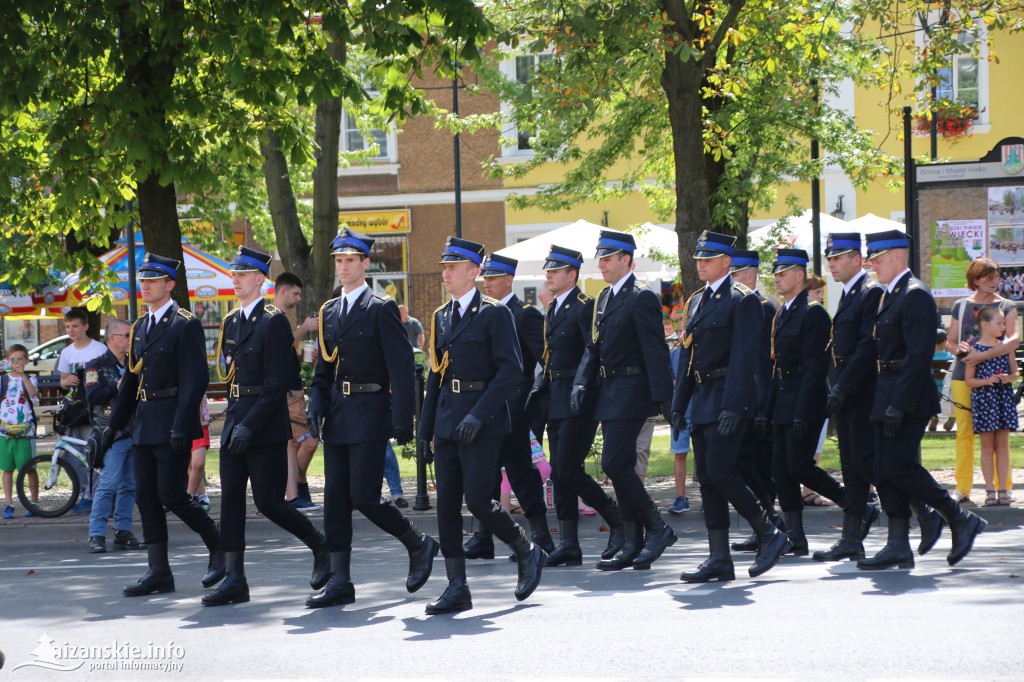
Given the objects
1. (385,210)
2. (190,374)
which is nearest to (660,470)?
(190,374)

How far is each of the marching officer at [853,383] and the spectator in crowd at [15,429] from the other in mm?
7821

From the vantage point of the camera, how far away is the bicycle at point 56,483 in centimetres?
1315

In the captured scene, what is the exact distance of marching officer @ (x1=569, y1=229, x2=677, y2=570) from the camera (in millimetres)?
8969

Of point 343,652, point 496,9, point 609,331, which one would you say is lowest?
point 343,652

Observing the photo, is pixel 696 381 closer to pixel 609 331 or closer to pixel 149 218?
pixel 609 331

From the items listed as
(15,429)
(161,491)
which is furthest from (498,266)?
(15,429)

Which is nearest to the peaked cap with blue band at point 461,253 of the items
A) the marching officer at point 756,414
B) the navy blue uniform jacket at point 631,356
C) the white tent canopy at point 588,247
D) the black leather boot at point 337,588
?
the navy blue uniform jacket at point 631,356

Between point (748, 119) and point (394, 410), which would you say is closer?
point (394, 410)

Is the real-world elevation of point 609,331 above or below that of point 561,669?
above

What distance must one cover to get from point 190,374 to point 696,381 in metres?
3.21

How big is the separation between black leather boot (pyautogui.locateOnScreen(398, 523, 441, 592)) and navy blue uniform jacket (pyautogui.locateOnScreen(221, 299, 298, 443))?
97 cm

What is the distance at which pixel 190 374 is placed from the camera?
8.84 metres

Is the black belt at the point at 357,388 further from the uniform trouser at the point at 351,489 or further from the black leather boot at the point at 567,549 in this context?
the black leather boot at the point at 567,549

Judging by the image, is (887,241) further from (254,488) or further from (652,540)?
(254,488)
